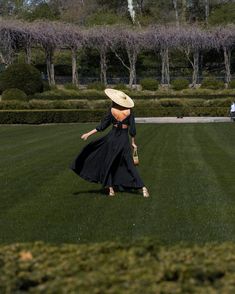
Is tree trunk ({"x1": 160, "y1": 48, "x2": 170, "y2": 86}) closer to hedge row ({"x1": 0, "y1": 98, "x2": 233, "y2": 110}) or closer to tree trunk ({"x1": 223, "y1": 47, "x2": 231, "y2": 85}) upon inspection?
tree trunk ({"x1": 223, "y1": 47, "x2": 231, "y2": 85})

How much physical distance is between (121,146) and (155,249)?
5964mm

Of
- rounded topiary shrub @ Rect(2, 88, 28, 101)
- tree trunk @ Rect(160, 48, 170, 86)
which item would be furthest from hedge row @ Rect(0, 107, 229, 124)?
tree trunk @ Rect(160, 48, 170, 86)

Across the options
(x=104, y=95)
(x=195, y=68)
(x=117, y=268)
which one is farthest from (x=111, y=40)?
(x=117, y=268)

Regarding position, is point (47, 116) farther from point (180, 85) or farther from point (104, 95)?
point (180, 85)

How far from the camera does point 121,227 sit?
24.8ft

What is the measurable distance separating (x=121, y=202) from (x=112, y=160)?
66 cm

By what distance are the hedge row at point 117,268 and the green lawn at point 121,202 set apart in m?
1.72

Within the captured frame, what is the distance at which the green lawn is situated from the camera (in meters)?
7.29

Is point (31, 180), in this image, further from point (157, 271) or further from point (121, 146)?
point (157, 271)

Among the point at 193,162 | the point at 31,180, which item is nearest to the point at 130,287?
the point at 31,180

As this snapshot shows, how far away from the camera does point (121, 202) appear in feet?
31.1

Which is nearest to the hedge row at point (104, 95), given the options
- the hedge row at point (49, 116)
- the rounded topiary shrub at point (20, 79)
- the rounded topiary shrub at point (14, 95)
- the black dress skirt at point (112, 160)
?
the rounded topiary shrub at point (20, 79)

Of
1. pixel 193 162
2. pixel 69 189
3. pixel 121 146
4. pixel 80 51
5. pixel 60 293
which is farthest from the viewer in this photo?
pixel 80 51

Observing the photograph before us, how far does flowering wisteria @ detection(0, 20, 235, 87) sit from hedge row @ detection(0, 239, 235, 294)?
171ft
